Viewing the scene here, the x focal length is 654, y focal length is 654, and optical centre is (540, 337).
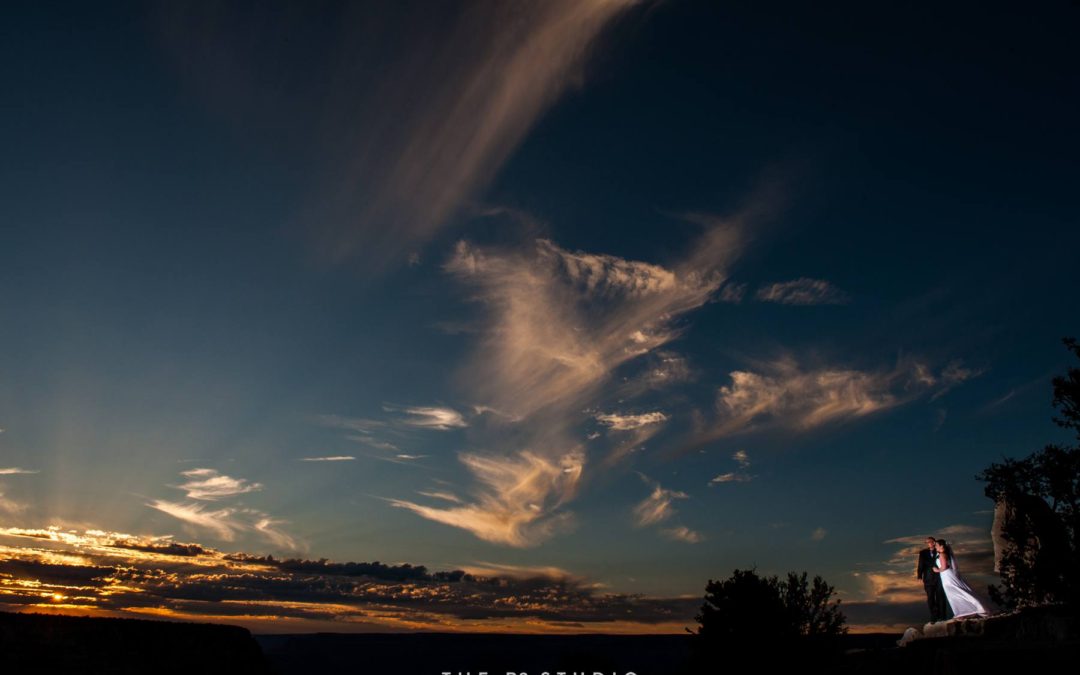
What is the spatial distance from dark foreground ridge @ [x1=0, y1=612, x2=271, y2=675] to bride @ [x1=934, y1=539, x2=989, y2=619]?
5454cm

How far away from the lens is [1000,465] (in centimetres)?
3484

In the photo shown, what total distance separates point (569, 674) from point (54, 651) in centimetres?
7003

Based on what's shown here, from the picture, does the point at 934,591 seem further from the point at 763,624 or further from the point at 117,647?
the point at 117,647

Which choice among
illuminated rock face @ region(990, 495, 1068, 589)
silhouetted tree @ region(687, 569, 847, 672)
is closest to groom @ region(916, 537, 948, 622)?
illuminated rock face @ region(990, 495, 1068, 589)

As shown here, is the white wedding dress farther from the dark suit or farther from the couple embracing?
the dark suit

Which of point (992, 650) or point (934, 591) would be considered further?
point (934, 591)

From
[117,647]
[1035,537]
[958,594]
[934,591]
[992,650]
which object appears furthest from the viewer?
[117,647]

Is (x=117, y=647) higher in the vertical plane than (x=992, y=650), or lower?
lower

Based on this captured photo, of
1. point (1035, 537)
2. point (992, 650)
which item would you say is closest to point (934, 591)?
point (1035, 537)

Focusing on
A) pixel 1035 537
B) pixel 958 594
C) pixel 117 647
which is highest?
pixel 1035 537

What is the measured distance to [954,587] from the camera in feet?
87.5

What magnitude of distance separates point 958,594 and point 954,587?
319 millimetres

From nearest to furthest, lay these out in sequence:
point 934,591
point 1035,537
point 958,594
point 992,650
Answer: point 992,650, point 958,594, point 934,591, point 1035,537

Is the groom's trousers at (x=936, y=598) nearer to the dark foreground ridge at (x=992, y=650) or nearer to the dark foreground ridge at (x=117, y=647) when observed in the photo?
the dark foreground ridge at (x=992, y=650)
